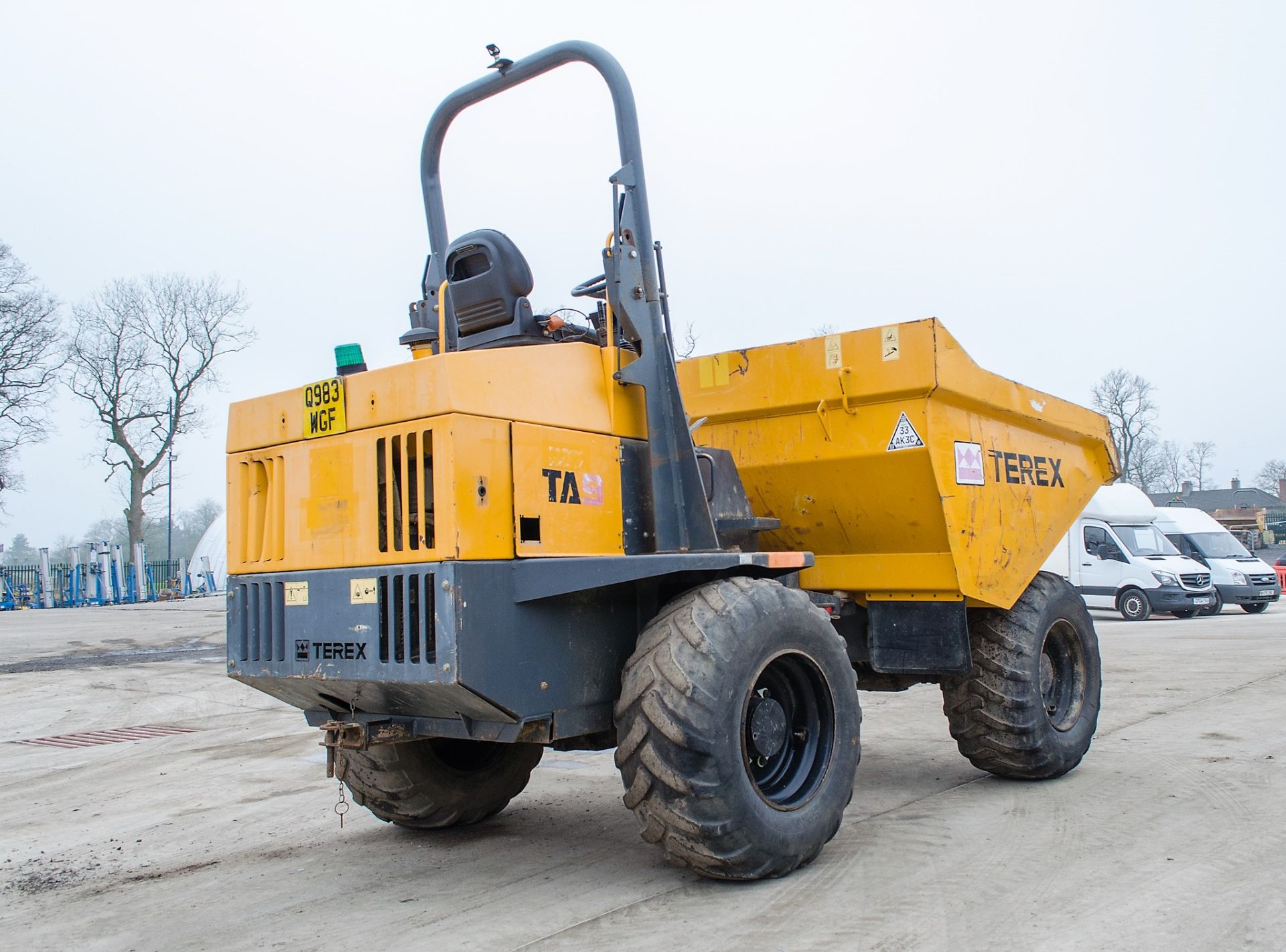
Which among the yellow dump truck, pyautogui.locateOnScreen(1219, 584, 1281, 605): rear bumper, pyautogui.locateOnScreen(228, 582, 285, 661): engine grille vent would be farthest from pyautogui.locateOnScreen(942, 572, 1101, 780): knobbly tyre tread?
pyautogui.locateOnScreen(1219, 584, 1281, 605): rear bumper

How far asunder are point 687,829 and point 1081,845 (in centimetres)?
194

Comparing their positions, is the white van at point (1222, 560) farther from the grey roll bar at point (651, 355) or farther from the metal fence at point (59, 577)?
the metal fence at point (59, 577)

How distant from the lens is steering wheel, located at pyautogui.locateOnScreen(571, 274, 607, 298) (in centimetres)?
481

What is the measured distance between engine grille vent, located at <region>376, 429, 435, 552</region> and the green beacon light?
20.5 inches

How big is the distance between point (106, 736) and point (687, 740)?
731 centimetres

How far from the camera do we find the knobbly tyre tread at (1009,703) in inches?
240

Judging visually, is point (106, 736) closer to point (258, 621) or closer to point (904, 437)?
point (258, 621)

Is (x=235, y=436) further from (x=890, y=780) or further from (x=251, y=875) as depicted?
(x=890, y=780)

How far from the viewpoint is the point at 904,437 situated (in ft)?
18.8

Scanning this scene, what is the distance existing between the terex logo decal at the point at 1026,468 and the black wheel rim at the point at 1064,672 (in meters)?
0.90

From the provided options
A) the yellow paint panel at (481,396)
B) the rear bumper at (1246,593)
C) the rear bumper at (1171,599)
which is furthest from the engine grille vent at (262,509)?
the rear bumper at (1246,593)

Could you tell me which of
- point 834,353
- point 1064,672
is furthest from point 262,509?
point 1064,672

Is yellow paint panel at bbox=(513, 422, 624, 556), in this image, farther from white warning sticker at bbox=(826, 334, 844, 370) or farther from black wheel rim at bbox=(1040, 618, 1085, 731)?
black wheel rim at bbox=(1040, 618, 1085, 731)

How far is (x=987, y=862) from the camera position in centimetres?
458
